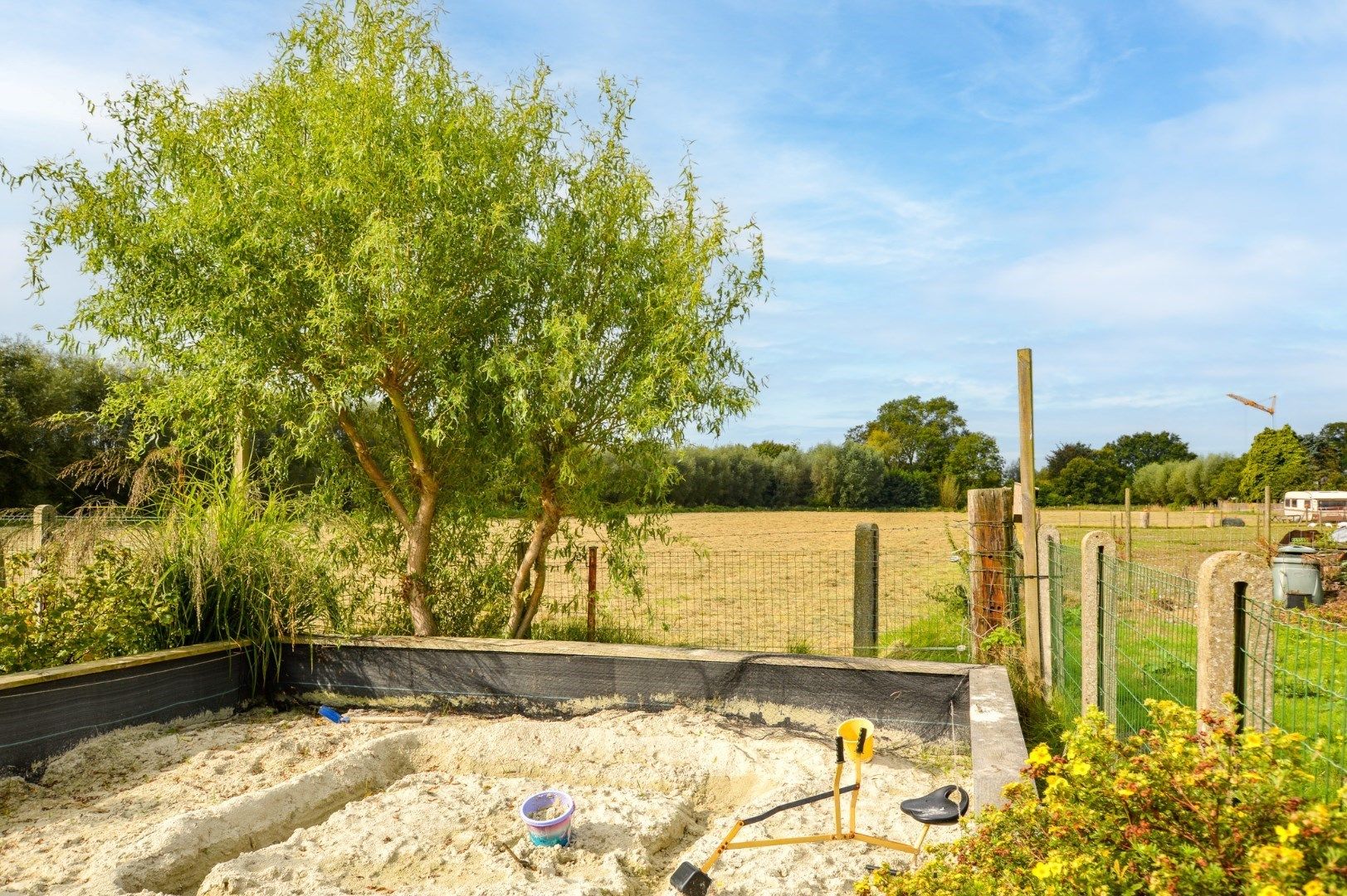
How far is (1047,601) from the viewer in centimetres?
573

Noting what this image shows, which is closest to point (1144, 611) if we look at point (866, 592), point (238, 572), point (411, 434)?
point (866, 592)

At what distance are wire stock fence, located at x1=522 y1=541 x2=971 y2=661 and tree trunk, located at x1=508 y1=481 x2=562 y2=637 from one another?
25 centimetres

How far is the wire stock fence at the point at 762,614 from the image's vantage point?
7.16m

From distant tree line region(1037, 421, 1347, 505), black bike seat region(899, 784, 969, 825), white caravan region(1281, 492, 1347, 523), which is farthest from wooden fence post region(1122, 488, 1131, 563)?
distant tree line region(1037, 421, 1347, 505)

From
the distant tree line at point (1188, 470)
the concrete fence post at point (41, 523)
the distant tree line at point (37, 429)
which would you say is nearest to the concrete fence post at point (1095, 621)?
the concrete fence post at point (41, 523)

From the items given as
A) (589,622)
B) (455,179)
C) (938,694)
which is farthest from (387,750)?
(455,179)

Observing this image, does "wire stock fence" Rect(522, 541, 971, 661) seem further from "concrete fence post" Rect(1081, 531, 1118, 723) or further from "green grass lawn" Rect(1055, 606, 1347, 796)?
"concrete fence post" Rect(1081, 531, 1118, 723)

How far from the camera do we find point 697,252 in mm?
6352

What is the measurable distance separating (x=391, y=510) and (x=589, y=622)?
1765 mm

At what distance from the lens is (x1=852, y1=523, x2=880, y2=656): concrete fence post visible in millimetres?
7047

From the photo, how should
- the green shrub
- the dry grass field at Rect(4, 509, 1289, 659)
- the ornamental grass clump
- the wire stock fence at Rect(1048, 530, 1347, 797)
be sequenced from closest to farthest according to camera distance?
1. the ornamental grass clump
2. the wire stock fence at Rect(1048, 530, 1347, 797)
3. the green shrub
4. the dry grass field at Rect(4, 509, 1289, 659)

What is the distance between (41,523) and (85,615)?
4.60 metres

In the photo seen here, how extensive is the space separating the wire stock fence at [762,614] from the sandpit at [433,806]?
1.82 metres

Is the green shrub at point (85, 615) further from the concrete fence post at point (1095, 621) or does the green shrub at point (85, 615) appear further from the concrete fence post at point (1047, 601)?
the concrete fence post at point (1047, 601)
